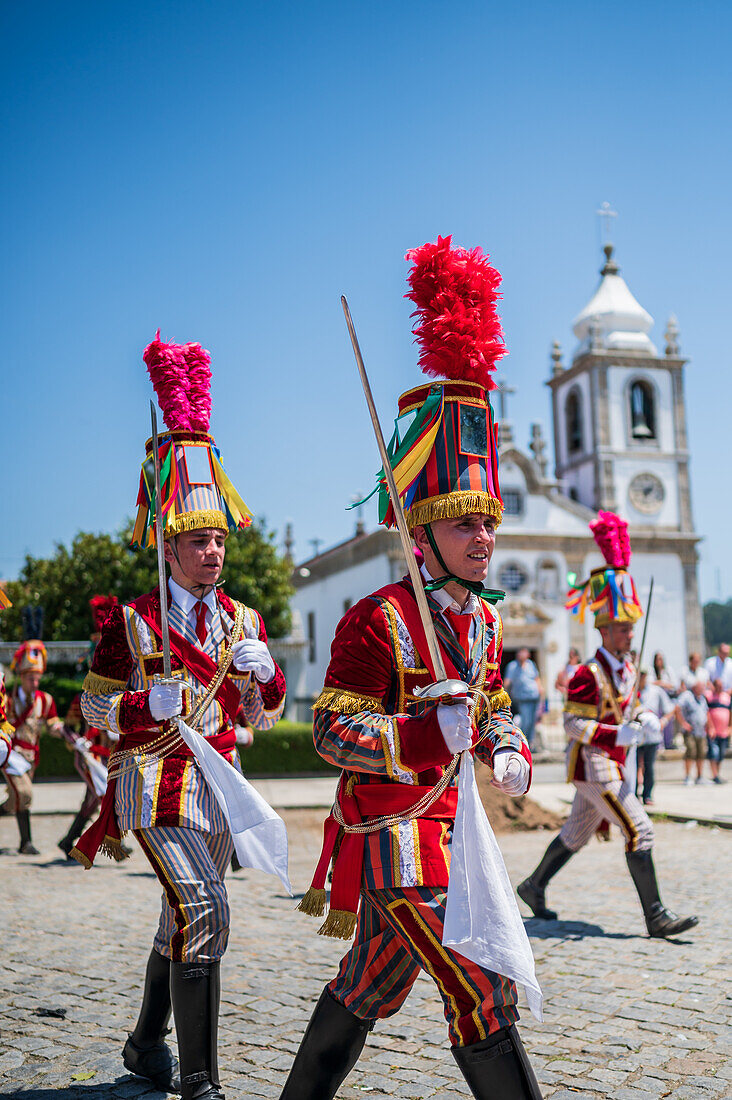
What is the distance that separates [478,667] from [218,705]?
1312mm

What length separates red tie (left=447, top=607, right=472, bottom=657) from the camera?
2994 millimetres

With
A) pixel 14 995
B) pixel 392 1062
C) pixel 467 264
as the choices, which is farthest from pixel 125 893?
pixel 467 264

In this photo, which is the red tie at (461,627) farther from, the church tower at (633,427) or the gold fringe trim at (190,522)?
the church tower at (633,427)

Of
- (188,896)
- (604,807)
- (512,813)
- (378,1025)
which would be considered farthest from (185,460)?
(512,813)

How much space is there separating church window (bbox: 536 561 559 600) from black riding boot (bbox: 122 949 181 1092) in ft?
113

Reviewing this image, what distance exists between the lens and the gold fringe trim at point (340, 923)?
111 inches

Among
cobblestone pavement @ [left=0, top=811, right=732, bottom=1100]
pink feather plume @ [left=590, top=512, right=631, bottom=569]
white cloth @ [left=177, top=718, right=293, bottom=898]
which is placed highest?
pink feather plume @ [left=590, top=512, right=631, bottom=569]

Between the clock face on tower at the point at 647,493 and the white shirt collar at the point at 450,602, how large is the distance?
3793cm

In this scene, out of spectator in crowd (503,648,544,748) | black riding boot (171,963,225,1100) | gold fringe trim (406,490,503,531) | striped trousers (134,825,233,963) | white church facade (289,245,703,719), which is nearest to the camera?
gold fringe trim (406,490,503,531)

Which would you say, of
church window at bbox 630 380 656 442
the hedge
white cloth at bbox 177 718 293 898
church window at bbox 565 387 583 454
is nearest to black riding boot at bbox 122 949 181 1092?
white cloth at bbox 177 718 293 898

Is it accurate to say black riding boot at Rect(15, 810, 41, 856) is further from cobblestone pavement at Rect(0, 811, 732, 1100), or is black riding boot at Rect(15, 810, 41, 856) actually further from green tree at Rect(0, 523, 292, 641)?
green tree at Rect(0, 523, 292, 641)

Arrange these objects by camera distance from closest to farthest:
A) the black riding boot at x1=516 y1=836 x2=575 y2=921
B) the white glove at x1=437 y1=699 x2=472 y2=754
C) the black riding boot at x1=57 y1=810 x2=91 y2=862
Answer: the white glove at x1=437 y1=699 x2=472 y2=754 < the black riding boot at x1=516 y1=836 x2=575 y2=921 < the black riding boot at x1=57 y1=810 x2=91 y2=862

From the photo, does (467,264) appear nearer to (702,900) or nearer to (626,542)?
(626,542)

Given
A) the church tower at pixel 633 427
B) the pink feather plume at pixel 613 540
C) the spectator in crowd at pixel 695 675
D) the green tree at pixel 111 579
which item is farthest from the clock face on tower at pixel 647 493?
the pink feather plume at pixel 613 540
